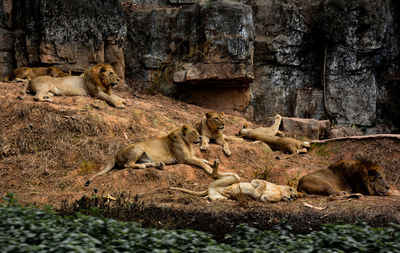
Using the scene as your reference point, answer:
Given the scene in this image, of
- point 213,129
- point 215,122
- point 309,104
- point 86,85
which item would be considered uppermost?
point 86,85

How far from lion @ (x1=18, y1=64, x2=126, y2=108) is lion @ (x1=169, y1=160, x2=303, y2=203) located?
533cm

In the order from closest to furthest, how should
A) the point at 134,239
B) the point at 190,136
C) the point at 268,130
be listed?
the point at 134,239 → the point at 190,136 → the point at 268,130

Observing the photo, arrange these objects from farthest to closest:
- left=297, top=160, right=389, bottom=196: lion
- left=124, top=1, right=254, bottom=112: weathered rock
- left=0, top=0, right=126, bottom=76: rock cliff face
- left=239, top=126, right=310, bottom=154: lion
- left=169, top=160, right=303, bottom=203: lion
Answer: left=124, top=1, right=254, bottom=112: weathered rock, left=0, top=0, right=126, bottom=76: rock cliff face, left=239, top=126, right=310, bottom=154: lion, left=297, top=160, right=389, bottom=196: lion, left=169, top=160, right=303, bottom=203: lion

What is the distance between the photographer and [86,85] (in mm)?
14844

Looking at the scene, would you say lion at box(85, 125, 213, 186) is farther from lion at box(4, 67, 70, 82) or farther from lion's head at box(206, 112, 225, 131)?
lion at box(4, 67, 70, 82)

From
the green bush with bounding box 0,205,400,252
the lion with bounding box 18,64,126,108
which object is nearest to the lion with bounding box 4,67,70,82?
the lion with bounding box 18,64,126,108

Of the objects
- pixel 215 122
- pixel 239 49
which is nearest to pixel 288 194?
pixel 215 122

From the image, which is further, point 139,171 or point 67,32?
point 67,32

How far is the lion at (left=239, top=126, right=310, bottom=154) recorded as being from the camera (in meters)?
13.9

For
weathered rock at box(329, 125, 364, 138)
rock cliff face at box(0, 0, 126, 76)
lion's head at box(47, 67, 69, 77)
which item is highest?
rock cliff face at box(0, 0, 126, 76)

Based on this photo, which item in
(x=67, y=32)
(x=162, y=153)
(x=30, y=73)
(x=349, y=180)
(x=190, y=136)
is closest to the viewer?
(x=349, y=180)

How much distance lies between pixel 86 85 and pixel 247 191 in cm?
687

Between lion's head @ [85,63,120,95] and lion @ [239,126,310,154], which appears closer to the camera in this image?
lion @ [239,126,310,154]

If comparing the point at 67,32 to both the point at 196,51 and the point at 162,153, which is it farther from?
the point at 162,153
